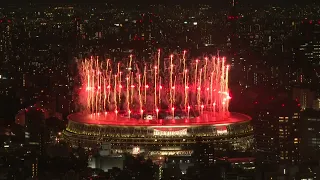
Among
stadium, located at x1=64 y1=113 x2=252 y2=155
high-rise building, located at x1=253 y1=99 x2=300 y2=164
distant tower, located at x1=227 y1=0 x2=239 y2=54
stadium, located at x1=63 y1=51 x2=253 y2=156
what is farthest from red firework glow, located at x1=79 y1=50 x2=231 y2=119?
distant tower, located at x1=227 y1=0 x2=239 y2=54

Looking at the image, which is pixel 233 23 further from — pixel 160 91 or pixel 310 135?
pixel 310 135

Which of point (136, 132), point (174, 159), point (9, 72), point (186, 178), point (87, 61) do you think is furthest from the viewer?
point (9, 72)

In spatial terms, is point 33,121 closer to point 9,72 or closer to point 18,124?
point 18,124

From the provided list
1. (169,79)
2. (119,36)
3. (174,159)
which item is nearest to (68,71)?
(119,36)

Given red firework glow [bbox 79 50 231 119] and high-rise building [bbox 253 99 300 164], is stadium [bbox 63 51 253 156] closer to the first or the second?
red firework glow [bbox 79 50 231 119]

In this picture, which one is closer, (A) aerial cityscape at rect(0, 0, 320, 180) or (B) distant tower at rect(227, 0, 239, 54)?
(A) aerial cityscape at rect(0, 0, 320, 180)

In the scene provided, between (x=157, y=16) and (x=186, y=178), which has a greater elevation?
(x=157, y=16)

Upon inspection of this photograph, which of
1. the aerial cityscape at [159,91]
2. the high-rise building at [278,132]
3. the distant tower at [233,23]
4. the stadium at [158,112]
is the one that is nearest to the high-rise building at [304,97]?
the aerial cityscape at [159,91]
